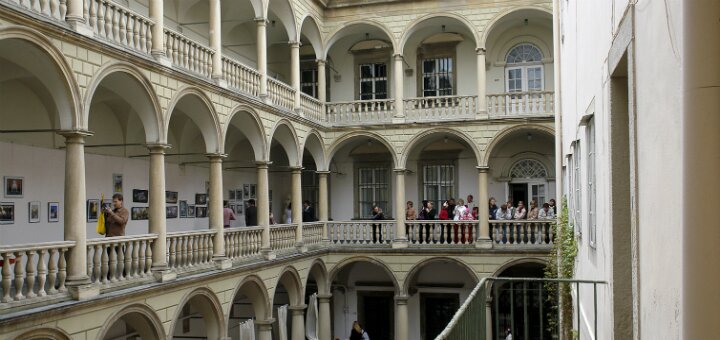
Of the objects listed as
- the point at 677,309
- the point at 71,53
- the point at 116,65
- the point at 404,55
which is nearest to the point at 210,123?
the point at 116,65

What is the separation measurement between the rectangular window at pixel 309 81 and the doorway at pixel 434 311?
8397 mm

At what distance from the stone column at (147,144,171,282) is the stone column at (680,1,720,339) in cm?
1170

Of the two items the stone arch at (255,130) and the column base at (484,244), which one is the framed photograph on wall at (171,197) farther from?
the column base at (484,244)

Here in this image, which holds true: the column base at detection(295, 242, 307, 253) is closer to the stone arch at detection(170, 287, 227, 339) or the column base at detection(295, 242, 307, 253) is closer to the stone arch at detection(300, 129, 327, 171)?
the stone arch at detection(300, 129, 327, 171)

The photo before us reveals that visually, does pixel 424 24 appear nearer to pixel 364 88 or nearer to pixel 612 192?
pixel 364 88

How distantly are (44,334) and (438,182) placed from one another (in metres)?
16.6

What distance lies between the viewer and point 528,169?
76.9 ft

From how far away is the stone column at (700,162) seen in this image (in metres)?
2.23

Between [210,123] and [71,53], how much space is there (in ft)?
16.7

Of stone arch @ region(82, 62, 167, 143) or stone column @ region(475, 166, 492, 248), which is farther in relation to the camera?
stone column @ region(475, 166, 492, 248)

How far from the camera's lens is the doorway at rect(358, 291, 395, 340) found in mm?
24844

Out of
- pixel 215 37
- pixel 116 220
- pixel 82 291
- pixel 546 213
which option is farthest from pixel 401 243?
pixel 82 291

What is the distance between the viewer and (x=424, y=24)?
22.3 meters

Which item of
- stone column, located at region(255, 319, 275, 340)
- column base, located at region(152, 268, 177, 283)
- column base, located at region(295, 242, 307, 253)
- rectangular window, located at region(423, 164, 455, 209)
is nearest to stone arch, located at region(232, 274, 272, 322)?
stone column, located at region(255, 319, 275, 340)
